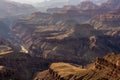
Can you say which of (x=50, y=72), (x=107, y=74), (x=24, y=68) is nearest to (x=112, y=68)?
(x=107, y=74)

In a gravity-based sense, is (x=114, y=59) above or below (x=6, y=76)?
above

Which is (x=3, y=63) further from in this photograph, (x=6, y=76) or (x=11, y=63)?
(x=6, y=76)

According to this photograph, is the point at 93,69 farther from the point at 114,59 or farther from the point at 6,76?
the point at 6,76

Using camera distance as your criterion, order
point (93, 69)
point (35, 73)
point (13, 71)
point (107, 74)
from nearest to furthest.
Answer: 1. point (107, 74)
2. point (93, 69)
3. point (13, 71)
4. point (35, 73)

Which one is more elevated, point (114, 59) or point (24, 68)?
point (114, 59)

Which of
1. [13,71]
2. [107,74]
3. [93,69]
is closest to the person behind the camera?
[107,74]

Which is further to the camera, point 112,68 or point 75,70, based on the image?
point 75,70

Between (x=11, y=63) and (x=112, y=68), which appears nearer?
(x=112, y=68)

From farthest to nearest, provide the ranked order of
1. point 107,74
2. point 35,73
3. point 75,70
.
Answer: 1. point 35,73
2. point 75,70
3. point 107,74

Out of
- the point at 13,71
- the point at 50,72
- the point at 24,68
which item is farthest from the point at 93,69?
the point at 24,68

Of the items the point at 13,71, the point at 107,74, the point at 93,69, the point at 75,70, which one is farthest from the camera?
the point at 13,71
